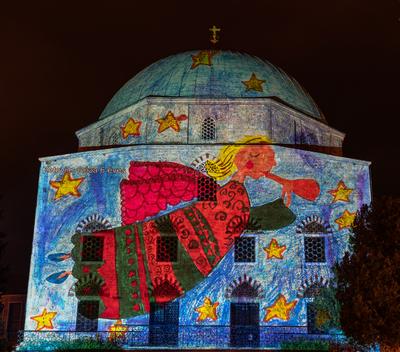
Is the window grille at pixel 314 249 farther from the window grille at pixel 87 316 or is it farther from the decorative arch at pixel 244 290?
the window grille at pixel 87 316

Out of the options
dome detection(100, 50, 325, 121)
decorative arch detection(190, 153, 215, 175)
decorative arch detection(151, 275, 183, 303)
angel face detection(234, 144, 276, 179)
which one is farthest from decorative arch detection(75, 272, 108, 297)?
dome detection(100, 50, 325, 121)

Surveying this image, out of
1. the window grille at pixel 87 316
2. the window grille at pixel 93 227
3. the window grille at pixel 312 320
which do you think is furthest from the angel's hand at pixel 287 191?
the window grille at pixel 87 316

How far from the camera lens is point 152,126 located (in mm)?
23578

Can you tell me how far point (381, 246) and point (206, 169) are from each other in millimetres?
8242

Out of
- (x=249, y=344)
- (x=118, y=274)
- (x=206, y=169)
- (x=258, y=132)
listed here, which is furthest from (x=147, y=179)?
(x=249, y=344)

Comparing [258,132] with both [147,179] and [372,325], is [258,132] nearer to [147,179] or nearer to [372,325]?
[147,179]

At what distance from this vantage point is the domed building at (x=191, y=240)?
19828 millimetres

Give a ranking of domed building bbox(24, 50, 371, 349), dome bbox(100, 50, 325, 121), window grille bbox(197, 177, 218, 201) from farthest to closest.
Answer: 1. dome bbox(100, 50, 325, 121)
2. window grille bbox(197, 177, 218, 201)
3. domed building bbox(24, 50, 371, 349)

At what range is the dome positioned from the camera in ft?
81.1

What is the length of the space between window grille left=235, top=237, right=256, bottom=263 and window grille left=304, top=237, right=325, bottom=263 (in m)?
1.93

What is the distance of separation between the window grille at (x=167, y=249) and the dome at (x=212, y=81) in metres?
6.49

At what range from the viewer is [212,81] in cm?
2500

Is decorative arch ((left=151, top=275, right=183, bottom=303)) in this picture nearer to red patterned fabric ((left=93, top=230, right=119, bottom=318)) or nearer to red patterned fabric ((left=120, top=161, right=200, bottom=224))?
red patterned fabric ((left=93, top=230, right=119, bottom=318))

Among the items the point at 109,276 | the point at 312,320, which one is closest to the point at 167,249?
the point at 109,276
